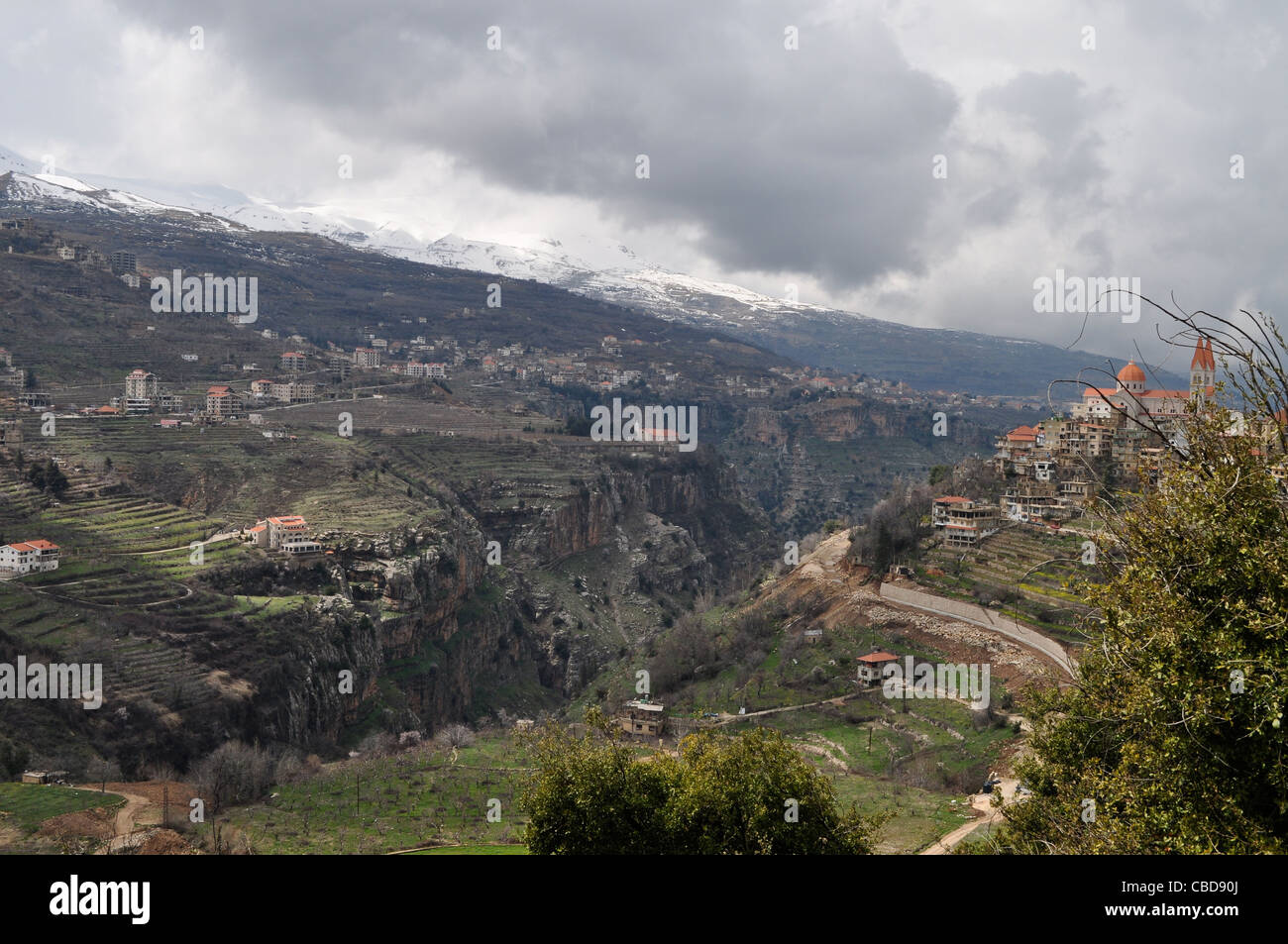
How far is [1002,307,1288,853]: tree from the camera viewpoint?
6.76 meters

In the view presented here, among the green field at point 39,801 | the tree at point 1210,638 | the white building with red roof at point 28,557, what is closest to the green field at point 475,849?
the green field at point 39,801

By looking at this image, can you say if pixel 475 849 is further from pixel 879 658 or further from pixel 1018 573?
pixel 1018 573

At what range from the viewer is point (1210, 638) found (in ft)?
23.0

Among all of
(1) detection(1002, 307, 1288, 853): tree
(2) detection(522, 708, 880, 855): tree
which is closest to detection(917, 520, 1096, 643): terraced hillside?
(2) detection(522, 708, 880, 855): tree

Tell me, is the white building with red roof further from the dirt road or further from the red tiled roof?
the dirt road

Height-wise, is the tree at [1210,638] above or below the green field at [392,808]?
above

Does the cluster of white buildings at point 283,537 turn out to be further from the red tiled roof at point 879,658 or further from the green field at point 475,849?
the red tiled roof at point 879,658

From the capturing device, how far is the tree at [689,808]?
14367 mm

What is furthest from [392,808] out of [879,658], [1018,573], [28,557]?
[1018,573]

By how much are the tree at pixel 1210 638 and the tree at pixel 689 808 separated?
7.01 meters

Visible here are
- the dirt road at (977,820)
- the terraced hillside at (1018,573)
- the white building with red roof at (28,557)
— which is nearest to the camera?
the dirt road at (977,820)
